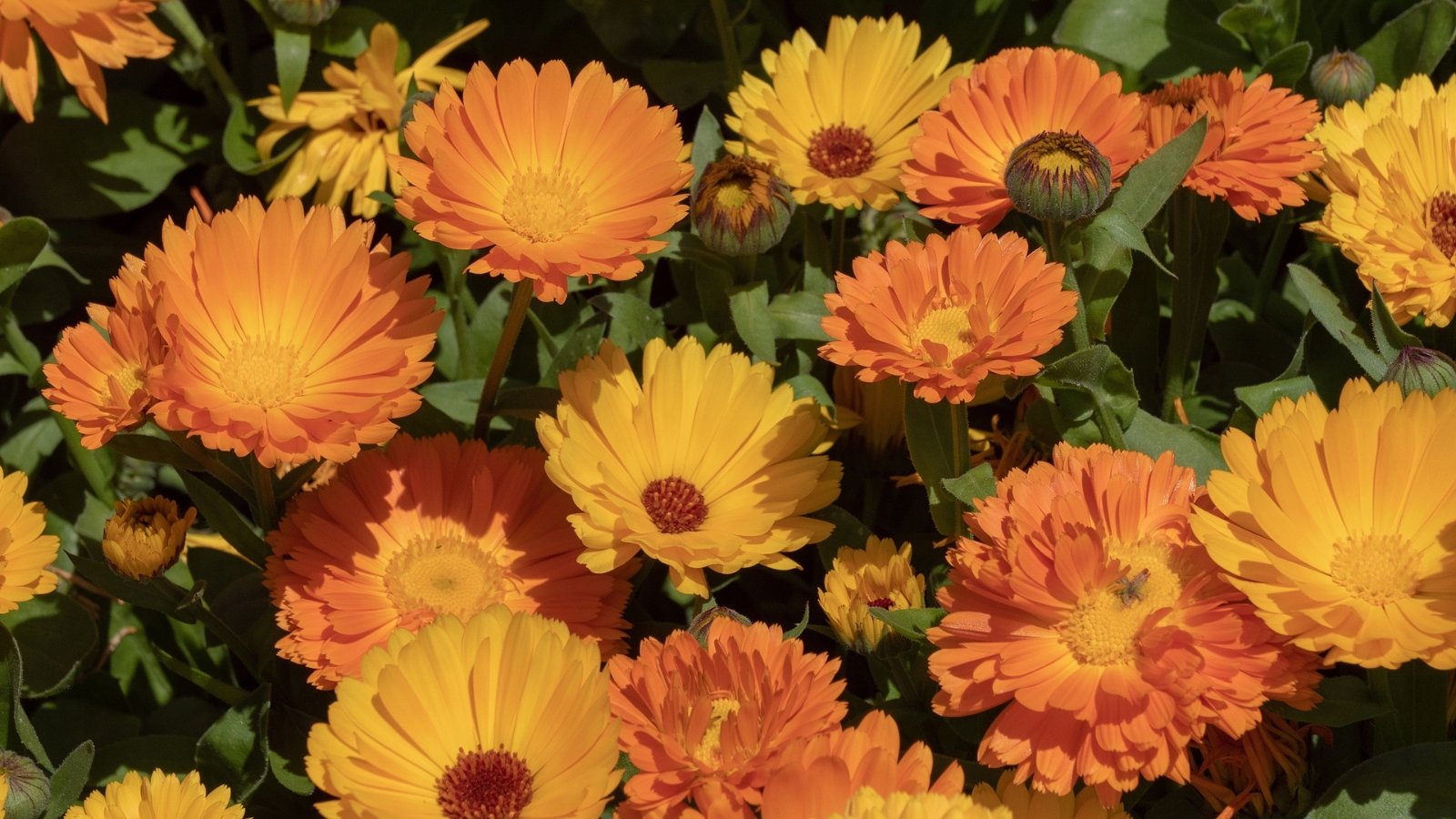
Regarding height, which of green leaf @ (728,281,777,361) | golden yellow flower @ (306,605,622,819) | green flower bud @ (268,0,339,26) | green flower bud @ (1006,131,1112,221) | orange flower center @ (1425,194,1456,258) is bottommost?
golden yellow flower @ (306,605,622,819)

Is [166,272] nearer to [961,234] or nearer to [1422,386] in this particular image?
[961,234]

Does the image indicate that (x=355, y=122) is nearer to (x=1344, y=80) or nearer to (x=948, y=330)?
(x=948, y=330)

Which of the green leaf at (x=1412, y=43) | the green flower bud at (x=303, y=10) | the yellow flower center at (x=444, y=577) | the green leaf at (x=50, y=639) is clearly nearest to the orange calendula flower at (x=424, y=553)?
the yellow flower center at (x=444, y=577)

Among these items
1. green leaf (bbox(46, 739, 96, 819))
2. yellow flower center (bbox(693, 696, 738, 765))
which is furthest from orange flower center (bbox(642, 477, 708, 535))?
green leaf (bbox(46, 739, 96, 819))

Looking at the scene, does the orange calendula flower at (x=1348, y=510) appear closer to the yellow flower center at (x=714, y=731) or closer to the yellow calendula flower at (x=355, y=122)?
the yellow flower center at (x=714, y=731)

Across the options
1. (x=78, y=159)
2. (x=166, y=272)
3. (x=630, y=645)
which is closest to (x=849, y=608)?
(x=630, y=645)

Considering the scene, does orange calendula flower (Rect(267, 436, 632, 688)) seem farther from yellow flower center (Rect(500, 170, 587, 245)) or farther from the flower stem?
yellow flower center (Rect(500, 170, 587, 245))
